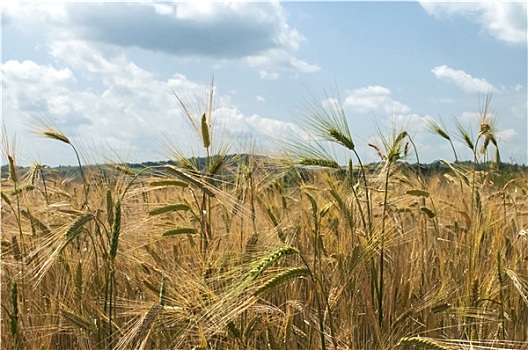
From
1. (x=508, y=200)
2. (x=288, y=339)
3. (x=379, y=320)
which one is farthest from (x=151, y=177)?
(x=508, y=200)

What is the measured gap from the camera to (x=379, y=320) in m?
2.59

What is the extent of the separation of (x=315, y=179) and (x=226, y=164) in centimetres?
116

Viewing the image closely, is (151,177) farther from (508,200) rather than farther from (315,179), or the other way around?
(508,200)

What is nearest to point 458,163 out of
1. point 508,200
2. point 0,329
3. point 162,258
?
point 508,200

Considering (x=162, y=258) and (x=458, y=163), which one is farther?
(x=458, y=163)

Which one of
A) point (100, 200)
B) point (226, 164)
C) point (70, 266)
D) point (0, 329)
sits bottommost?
point (0, 329)

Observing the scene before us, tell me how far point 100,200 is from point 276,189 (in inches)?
48.5

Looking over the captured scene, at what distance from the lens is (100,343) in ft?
7.94

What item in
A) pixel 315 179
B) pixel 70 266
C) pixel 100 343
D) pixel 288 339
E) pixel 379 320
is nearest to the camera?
pixel 288 339

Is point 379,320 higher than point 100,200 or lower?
lower

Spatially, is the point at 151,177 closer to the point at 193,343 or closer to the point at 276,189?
the point at 193,343

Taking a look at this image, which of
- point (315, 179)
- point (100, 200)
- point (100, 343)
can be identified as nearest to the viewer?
point (100, 343)

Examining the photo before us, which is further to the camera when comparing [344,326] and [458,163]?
[458,163]

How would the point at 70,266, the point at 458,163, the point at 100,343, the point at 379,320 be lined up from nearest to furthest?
the point at 100,343, the point at 379,320, the point at 70,266, the point at 458,163
